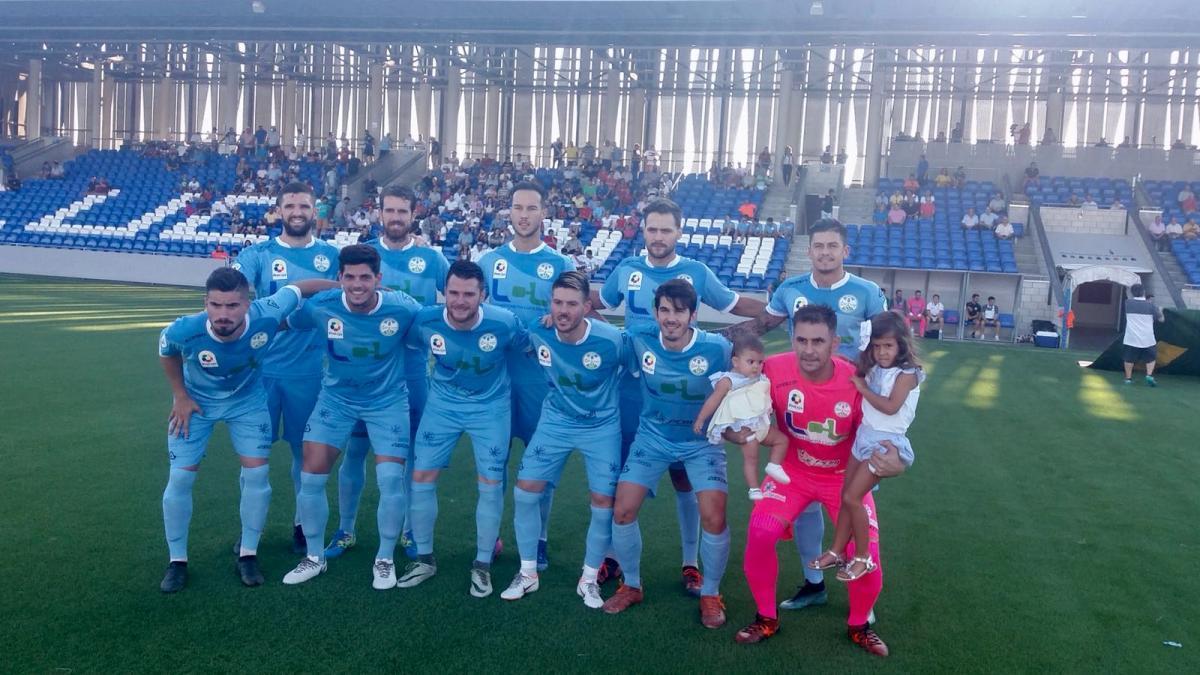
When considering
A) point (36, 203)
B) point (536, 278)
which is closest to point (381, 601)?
point (536, 278)

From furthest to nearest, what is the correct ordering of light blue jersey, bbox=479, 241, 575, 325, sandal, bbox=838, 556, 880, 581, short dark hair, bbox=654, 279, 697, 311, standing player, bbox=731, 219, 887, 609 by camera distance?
light blue jersey, bbox=479, 241, 575, 325 → standing player, bbox=731, 219, 887, 609 → short dark hair, bbox=654, 279, 697, 311 → sandal, bbox=838, 556, 880, 581

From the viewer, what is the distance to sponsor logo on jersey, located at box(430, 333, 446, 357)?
5.73 meters

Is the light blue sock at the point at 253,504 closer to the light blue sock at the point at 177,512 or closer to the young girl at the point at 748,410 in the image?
the light blue sock at the point at 177,512

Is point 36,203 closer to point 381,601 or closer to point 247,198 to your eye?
point 247,198

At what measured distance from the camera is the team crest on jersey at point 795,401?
5039 millimetres

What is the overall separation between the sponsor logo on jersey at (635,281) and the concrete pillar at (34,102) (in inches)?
1582

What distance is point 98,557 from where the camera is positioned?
5652 millimetres

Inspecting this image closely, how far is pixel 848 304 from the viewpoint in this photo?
235 inches

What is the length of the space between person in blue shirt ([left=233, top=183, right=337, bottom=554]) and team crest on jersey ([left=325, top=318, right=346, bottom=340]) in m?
0.51

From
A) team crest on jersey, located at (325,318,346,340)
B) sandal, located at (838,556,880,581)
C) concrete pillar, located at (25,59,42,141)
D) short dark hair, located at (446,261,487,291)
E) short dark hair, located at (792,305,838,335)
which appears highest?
concrete pillar, located at (25,59,42,141)

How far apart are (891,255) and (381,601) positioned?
22.5m

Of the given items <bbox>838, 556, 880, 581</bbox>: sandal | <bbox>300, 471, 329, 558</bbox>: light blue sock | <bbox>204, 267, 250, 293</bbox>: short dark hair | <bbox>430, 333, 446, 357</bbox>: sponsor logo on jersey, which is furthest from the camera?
<bbox>430, 333, 446, 357</bbox>: sponsor logo on jersey

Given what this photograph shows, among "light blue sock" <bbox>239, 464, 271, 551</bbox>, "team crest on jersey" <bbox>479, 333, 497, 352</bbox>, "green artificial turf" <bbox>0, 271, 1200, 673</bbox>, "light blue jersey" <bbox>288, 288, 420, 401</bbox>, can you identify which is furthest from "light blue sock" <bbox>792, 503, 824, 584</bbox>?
"light blue sock" <bbox>239, 464, 271, 551</bbox>

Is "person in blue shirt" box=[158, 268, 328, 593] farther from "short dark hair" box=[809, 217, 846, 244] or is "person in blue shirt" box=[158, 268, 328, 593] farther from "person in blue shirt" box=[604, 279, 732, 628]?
"short dark hair" box=[809, 217, 846, 244]
